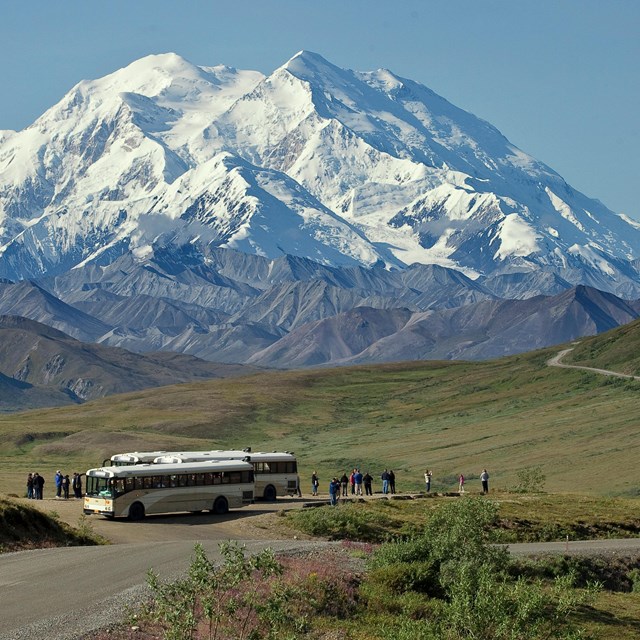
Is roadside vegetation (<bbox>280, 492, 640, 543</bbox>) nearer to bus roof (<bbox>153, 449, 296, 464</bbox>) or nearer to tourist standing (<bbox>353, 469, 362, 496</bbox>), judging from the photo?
tourist standing (<bbox>353, 469, 362, 496</bbox>)

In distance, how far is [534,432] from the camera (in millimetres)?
181375

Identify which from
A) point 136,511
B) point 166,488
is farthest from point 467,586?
point 166,488

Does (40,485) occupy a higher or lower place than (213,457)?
lower

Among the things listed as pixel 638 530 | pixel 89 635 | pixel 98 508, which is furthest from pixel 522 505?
pixel 89 635

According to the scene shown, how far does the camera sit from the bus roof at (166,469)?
67.9m

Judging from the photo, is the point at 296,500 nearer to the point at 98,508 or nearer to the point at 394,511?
the point at 394,511

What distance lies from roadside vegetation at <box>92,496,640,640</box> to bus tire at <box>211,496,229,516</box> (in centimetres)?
850

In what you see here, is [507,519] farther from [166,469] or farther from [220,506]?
[166,469]

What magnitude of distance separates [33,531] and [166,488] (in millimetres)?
16652

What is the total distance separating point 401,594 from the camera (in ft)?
148

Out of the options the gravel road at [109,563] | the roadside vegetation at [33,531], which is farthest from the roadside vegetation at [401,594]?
the roadside vegetation at [33,531]

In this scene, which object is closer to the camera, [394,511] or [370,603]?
[370,603]

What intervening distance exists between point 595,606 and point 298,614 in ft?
55.4

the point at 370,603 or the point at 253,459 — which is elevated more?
the point at 253,459
